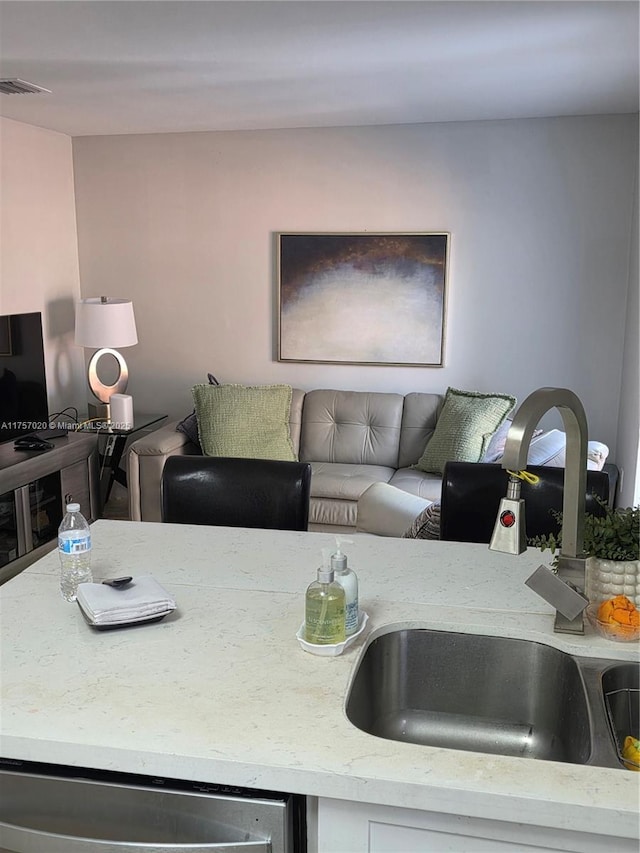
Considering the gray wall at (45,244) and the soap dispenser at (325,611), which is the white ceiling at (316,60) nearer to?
the gray wall at (45,244)

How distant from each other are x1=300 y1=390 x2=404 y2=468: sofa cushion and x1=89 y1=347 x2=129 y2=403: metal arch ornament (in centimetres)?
122

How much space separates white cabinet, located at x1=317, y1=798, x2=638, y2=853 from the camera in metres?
1.13

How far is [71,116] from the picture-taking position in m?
4.54

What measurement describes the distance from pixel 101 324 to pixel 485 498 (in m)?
3.21

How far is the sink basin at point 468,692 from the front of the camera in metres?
1.55

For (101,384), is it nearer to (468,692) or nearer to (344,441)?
(344,441)

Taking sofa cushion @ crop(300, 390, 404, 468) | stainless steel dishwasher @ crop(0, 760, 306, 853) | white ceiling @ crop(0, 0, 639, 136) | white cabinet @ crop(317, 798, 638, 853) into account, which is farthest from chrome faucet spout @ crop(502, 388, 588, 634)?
sofa cushion @ crop(300, 390, 404, 468)

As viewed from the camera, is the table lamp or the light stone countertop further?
the table lamp

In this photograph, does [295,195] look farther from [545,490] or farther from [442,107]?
[545,490]

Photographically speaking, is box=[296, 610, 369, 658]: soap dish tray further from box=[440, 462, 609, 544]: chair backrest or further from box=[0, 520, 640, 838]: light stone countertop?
box=[440, 462, 609, 544]: chair backrest

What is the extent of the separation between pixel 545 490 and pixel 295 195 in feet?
11.0

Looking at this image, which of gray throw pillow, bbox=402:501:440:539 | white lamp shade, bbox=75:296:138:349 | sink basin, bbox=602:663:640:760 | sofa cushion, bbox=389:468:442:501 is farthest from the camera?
white lamp shade, bbox=75:296:138:349

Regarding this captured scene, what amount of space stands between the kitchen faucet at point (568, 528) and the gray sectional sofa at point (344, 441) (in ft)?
9.22

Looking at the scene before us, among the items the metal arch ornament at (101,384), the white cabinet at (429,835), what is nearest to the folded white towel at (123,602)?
the white cabinet at (429,835)
